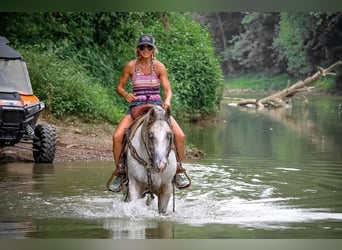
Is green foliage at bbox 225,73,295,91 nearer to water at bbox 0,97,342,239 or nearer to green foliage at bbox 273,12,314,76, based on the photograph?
green foliage at bbox 273,12,314,76

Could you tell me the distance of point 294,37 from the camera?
15875mm

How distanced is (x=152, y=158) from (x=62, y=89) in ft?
18.1

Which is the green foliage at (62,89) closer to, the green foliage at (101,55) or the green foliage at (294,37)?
the green foliage at (101,55)

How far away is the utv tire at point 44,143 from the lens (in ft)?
29.6

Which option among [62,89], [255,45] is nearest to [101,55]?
[62,89]

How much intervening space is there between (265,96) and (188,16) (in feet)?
11.6

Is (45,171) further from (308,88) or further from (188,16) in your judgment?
(308,88)

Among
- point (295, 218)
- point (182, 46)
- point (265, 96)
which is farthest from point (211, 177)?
point (265, 96)

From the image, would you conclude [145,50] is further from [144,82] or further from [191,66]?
[191,66]

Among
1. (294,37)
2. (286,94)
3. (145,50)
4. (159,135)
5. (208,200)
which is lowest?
(286,94)

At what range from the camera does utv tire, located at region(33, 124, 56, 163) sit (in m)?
9.02

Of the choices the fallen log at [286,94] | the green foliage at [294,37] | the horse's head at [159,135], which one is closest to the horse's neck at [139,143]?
the horse's head at [159,135]

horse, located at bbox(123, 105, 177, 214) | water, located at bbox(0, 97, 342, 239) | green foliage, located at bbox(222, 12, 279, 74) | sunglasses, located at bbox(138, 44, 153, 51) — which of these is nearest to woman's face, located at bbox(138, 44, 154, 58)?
sunglasses, located at bbox(138, 44, 153, 51)

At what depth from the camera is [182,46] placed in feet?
50.9
